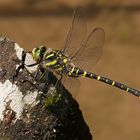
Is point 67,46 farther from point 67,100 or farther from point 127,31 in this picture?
point 127,31

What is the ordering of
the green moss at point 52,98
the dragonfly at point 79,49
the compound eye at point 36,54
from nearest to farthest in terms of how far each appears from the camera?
1. the green moss at point 52,98
2. the compound eye at point 36,54
3. the dragonfly at point 79,49

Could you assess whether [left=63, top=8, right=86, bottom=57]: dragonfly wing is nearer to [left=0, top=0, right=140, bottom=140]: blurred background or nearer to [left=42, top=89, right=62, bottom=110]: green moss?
[left=42, top=89, right=62, bottom=110]: green moss

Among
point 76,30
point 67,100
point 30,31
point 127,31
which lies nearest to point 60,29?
point 30,31

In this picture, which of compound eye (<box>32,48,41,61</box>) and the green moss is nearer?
the green moss

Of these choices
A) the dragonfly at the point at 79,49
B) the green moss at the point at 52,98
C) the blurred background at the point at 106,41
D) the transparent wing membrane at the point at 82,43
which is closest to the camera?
the green moss at the point at 52,98

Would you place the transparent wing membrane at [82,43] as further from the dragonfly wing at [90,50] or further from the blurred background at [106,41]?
the blurred background at [106,41]

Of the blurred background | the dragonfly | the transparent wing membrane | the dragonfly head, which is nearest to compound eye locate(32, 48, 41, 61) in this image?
the dragonfly head

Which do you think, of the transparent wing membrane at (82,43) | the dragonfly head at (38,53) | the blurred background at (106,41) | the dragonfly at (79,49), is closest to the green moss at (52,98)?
the dragonfly head at (38,53)
